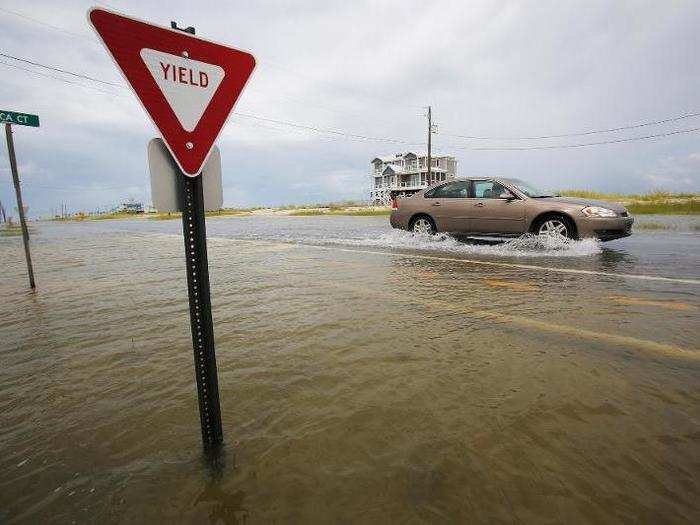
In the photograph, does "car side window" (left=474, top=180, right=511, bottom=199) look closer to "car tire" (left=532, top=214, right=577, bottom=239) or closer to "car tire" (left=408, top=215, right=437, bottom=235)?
"car tire" (left=532, top=214, right=577, bottom=239)

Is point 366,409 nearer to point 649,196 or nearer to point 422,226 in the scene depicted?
point 422,226

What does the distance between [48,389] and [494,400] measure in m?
2.95

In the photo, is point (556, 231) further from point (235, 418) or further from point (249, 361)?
point (235, 418)

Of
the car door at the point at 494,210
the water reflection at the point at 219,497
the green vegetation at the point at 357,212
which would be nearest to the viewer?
the water reflection at the point at 219,497

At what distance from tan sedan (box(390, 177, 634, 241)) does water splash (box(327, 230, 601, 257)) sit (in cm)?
17

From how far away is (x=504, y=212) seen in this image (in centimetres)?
935

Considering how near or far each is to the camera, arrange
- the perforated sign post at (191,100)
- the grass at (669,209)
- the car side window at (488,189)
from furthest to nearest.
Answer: the grass at (669,209) < the car side window at (488,189) < the perforated sign post at (191,100)

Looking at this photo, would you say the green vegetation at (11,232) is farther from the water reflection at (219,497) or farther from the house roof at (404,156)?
the house roof at (404,156)

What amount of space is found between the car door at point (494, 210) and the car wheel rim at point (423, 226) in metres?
1.21

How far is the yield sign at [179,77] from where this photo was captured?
1.66 m

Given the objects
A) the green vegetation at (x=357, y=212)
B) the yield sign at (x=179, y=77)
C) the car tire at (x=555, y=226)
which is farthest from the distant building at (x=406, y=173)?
the yield sign at (x=179, y=77)

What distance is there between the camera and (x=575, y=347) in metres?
3.18

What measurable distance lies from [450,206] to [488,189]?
3.28 feet

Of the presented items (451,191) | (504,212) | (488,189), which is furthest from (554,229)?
(451,191)
